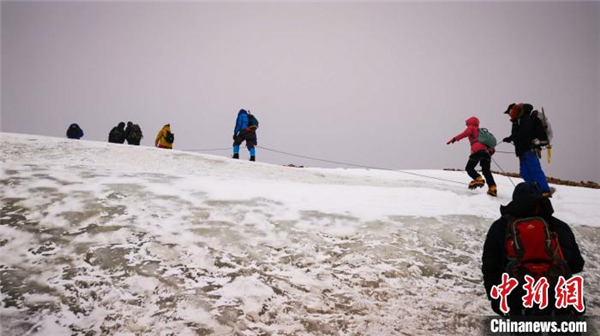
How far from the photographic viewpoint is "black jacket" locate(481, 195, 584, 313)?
2.63 m

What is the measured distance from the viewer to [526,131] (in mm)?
6559

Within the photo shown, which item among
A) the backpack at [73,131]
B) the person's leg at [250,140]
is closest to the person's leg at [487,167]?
the person's leg at [250,140]

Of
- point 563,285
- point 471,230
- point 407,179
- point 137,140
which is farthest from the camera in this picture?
point 137,140

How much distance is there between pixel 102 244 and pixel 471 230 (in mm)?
5038

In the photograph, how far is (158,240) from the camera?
12.9 feet

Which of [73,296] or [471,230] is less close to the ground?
[471,230]

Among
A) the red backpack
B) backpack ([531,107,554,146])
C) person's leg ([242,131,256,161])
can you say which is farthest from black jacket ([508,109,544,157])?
person's leg ([242,131,256,161])

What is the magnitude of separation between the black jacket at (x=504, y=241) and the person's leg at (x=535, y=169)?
4.56 metres

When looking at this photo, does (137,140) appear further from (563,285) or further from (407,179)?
(563,285)

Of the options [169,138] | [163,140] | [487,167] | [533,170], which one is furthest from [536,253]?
[163,140]

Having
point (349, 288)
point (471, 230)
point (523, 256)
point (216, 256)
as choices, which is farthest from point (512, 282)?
point (216, 256)

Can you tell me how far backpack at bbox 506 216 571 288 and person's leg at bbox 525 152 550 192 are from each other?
482cm

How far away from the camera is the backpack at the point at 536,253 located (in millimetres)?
2484

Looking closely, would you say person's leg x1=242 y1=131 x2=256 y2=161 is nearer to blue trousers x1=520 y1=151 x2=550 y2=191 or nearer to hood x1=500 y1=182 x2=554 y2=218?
blue trousers x1=520 y1=151 x2=550 y2=191
